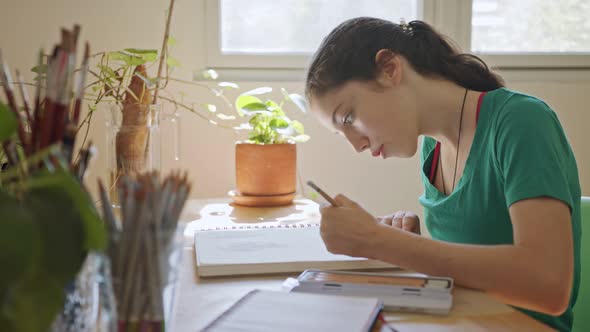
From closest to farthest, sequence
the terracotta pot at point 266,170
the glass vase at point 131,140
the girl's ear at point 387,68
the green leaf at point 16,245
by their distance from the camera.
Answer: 1. the green leaf at point 16,245
2. the girl's ear at point 387,68
3. the glass vase at point 131,140
4. the terracotta pot at point 266,170

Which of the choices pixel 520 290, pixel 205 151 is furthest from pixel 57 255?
pixel 205 151

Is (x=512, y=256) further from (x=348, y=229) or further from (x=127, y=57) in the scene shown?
(x=127, y=57)

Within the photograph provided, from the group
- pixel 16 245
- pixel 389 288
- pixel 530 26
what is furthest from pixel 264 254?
pixel 530 26

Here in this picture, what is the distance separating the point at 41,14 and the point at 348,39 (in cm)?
105

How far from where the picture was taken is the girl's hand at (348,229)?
3.22ft

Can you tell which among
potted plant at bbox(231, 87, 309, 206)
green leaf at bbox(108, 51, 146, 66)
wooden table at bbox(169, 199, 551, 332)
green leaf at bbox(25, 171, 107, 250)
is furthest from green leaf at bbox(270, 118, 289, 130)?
green leaf at bbox(25, 171, 107, 250)

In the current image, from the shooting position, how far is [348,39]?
1.28 m

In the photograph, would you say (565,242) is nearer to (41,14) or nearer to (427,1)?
(427,1)

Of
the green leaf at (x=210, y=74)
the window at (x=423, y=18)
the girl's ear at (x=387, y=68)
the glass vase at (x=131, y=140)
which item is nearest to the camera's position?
the girl's ear at (x=387, y=68)

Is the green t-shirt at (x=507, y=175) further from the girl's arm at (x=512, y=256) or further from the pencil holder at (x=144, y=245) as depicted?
the pencil holder at (x=144, y=245)

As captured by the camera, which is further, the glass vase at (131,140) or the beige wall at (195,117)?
the beige wall at (195,117)

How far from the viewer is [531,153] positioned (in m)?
1.02

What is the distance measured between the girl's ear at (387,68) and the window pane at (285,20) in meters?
0.92

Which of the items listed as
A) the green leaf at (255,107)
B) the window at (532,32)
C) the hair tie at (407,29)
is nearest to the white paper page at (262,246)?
the hair tie at (407,29)
